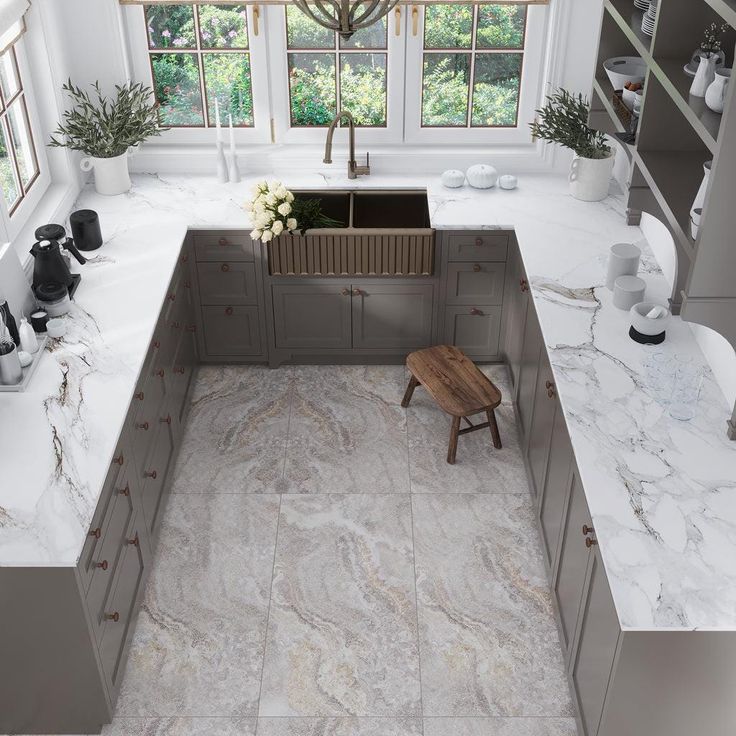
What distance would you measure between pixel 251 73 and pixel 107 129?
0.85m

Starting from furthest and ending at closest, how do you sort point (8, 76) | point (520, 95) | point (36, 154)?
point (520, 95) → point (36, 154) → point (8, 76)

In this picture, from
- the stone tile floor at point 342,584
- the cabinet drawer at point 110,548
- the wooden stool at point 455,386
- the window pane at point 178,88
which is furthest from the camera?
the window pane at point 178,88

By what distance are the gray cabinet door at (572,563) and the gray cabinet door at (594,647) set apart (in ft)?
0.30

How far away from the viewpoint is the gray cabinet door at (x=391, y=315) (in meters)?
4.79

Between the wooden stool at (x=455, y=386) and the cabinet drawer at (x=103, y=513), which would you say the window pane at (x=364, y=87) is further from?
the cabinet drawer at (x=103, y=513)

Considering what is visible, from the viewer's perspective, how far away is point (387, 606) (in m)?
3.66

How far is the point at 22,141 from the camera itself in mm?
4426

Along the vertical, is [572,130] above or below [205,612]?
above

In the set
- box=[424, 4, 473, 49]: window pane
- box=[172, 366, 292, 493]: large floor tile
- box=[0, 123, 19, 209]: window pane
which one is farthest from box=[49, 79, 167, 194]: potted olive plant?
box=[424, 4, 473, 49]: window pane

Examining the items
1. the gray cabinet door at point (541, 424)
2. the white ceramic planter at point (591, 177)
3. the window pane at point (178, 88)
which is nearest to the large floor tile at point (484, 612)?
the gray cabinet door at point (541, 424)

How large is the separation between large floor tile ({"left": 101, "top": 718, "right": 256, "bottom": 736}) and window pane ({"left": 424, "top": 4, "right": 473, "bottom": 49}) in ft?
11.7

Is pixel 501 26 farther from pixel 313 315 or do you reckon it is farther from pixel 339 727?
pixel 339 727

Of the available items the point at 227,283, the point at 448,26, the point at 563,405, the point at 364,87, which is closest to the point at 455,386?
the point at 563,405

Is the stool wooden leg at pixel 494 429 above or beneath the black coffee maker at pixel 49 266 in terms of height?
beneath
